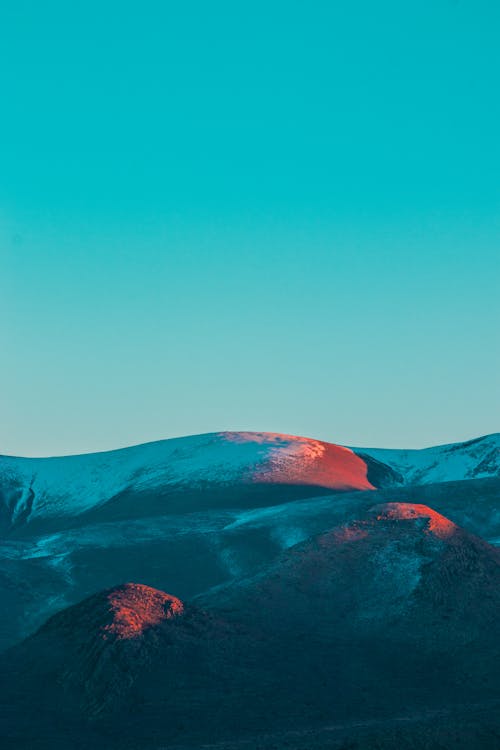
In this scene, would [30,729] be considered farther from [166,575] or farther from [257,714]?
[166,575]

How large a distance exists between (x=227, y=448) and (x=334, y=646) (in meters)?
96.3

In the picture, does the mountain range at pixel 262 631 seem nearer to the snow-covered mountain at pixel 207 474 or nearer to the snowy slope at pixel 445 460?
the snow-covered mountain at pixel 207 474

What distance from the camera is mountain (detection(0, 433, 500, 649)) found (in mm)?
90625

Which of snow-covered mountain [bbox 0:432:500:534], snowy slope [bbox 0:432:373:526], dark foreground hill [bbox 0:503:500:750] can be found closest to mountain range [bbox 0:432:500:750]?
dark foreground hill [bbox 0:503:500:750]

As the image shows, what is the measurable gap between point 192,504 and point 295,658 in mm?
74480

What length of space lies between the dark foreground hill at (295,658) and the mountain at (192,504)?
25.2ft

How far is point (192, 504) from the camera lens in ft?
422

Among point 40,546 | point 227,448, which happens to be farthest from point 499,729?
point 227,448

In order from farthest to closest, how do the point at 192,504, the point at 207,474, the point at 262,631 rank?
1. the point at 207,474
2. the point at 192,504
3. the point at 262,631

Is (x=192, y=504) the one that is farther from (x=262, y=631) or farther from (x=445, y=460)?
(x=262, y=631)

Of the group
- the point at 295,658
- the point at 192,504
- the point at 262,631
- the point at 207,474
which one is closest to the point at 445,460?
the point at 207,474

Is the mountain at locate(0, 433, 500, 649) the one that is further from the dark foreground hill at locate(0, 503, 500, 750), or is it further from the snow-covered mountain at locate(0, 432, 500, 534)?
the dark foreground hill at locate(0, 503, 500, 750)

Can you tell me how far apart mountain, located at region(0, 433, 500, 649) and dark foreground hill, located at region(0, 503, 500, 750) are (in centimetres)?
767

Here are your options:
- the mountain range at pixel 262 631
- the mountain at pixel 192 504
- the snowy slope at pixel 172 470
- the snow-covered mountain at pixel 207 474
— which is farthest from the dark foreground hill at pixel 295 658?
the snowy slope at pixel 172 470
